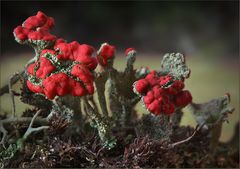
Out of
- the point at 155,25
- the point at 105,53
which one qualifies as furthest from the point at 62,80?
the point at 155,25

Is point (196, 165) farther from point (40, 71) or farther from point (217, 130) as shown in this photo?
point (40, 71)

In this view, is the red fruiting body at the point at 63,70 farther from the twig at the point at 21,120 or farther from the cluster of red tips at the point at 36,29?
the twig at the point at 21,120

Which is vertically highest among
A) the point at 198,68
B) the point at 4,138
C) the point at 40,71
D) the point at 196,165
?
the point at 198,68

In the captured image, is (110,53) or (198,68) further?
(198,68)

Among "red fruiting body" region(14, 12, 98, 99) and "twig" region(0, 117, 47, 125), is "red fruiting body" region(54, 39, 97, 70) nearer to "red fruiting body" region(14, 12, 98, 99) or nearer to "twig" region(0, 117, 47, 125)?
"red fruiting body" region(14, 12, 98, 99)

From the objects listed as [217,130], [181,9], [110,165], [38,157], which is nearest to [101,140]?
[110,165]

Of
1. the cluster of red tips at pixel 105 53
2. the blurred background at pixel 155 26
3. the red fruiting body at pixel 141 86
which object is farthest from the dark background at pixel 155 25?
the red fruiting body at pixel 141 86
